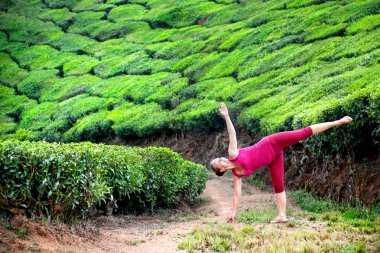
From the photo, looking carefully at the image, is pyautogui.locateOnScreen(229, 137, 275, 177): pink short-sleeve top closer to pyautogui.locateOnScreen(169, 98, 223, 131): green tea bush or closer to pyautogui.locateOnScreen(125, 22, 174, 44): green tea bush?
pyautogui.locateOnScreen(169, 98, 223, 131): green tea bush

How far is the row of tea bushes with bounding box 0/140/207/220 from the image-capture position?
7.23m

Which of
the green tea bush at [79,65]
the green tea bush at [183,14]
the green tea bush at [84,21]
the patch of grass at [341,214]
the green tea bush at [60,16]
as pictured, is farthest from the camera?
the green tea bush at [60,16]

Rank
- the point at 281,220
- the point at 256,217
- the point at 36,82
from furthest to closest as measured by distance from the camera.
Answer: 1. the point at 36,82
2. the point at 256,217
3. the point at 281,220

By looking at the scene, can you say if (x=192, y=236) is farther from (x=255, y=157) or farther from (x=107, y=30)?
(x=107, y=30)

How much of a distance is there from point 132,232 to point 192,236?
1307 millimetres

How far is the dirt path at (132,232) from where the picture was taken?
690 cm

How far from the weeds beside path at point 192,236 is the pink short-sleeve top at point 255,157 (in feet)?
3.00

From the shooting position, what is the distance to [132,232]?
8.59 metres

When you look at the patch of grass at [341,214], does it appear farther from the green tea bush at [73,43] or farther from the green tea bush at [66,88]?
the green tea bush at [73,43]

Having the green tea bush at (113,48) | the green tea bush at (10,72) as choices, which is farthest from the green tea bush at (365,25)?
the green tea bush at (10,72)

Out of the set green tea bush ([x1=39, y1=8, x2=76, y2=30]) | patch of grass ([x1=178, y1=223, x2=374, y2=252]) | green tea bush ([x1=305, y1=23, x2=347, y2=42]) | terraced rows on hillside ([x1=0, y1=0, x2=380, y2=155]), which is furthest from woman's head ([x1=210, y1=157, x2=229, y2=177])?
green tea bush ([x1=39, y1=8, x2=76, y2=30])

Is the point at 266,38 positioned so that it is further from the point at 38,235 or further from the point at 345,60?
the point at 38,235

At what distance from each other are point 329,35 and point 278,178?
1221 centimetres

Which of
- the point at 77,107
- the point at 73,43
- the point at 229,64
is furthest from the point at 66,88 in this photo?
the point at 229,64
